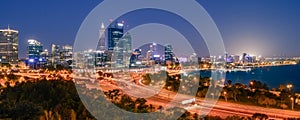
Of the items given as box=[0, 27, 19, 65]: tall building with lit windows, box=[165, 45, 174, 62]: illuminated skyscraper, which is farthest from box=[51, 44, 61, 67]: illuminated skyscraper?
box=[165, 45, 174, 62]: illuminated skyscraper

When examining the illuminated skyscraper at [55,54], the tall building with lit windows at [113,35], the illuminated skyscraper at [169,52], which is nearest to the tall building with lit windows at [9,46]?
the illuminated skyscraper at [55,54]

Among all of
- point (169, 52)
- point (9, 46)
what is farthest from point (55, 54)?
point (169, 52)

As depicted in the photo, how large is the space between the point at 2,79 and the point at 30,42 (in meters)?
34.9

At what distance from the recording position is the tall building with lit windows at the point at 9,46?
4231 centimetres

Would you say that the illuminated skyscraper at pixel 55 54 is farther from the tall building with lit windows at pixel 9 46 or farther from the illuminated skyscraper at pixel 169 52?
the illuminated skyscraper at pixel 169 52

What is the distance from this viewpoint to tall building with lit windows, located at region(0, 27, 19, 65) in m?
42.3

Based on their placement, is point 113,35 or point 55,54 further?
point 55,54

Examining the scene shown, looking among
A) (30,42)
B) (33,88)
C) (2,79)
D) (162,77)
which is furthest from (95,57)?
(33,88)

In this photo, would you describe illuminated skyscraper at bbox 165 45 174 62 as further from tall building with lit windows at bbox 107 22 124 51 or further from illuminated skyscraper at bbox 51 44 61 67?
illuminated skyscraper at bbox 51 44 61 67

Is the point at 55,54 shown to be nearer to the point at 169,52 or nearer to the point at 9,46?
the point at 9,46

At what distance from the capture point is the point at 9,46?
43.5 m

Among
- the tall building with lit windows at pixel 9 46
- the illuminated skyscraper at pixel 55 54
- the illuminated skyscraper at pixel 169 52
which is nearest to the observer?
the illuminated skyscraper at pixel 169 52

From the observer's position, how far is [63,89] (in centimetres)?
794

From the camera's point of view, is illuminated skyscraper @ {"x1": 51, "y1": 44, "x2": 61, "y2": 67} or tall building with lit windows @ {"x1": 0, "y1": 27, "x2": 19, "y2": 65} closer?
tall building with lit windows @ {"x1": 0, "y1": 27, "x2": 19, "y2": 65}
